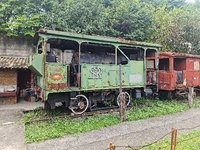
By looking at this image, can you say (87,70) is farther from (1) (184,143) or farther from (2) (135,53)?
(1) (184,143)

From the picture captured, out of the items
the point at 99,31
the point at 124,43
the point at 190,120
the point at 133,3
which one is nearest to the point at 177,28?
the point at 133,3

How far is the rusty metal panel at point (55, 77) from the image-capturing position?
→ 10.8m

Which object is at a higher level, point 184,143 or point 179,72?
point 179,72

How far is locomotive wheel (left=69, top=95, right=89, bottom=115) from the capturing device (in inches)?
465

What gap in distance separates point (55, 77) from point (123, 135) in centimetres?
400

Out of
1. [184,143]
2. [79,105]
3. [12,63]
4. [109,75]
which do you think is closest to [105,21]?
[12,63]

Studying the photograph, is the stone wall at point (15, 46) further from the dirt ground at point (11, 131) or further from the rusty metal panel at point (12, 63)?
the dirt ground at point (11, 131)

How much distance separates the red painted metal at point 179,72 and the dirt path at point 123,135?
402 cm

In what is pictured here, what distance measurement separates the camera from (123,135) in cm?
901

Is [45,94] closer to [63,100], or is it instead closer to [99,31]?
[63,100]

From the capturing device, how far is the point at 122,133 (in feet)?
A: 30.3

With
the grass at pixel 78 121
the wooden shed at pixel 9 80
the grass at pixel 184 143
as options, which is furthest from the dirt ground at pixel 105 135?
the wooden shed at pixel 9 80

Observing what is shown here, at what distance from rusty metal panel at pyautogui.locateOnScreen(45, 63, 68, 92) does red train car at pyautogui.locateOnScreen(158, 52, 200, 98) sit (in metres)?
6.84

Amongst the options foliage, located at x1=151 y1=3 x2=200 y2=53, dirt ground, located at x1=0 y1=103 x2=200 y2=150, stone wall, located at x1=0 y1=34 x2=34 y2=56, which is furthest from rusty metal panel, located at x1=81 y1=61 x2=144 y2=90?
stone wall, located at x1=0 y1=34 x2=34 y2=56
